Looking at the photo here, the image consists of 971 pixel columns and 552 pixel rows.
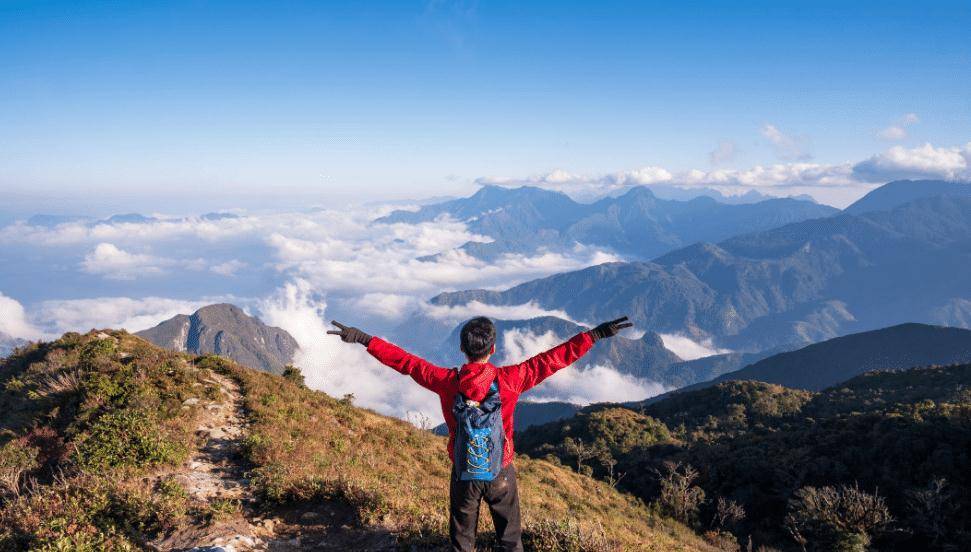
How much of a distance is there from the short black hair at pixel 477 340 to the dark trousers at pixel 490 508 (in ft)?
4.61

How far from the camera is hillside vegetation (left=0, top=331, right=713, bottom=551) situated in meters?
7.01

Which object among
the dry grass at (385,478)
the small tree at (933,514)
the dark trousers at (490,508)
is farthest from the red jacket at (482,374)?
the small tree at (933,514)

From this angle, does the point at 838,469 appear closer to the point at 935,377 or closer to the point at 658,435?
the point at 658,435

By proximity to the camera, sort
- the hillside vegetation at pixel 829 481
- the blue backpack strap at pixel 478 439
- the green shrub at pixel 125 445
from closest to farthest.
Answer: the blue backpack strap at pixel 478 439, the green shrub at pixel 125 445, the hillside vegetation at pixel 829 481

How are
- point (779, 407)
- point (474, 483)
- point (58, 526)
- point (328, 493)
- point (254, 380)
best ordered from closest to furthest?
point (474, 483) → point (58, 526) → point (328, 493) → point (254, 380) → point (779, 407)

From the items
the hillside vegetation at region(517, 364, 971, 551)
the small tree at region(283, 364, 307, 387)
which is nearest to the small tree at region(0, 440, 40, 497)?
the small tree at region(283, 364, 307, 387)

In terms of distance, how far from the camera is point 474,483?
5.12 m

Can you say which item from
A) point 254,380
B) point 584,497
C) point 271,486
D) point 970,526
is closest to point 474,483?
point 271,486

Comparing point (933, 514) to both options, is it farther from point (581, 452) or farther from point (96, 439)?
point (96, 439)

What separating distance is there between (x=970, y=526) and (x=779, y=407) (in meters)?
54.2

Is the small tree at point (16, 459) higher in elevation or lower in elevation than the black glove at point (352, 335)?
lower

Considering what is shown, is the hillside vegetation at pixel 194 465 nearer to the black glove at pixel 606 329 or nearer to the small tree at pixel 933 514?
the black glove at pixel 606 329

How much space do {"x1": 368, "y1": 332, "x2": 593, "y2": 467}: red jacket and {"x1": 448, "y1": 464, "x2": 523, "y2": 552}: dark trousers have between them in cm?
28

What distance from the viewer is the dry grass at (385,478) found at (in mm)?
7562
